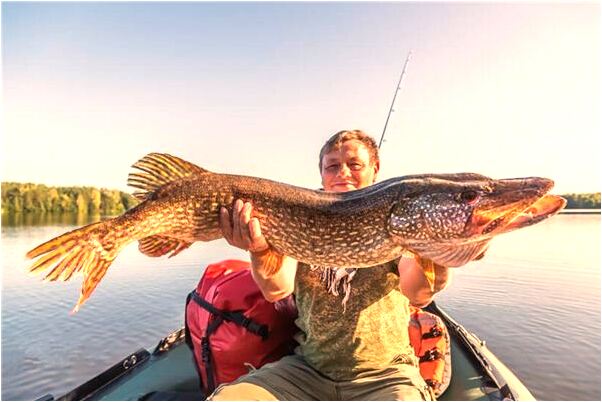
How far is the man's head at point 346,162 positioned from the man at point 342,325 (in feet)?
1.96

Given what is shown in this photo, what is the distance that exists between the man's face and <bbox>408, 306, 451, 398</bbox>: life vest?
1.33m

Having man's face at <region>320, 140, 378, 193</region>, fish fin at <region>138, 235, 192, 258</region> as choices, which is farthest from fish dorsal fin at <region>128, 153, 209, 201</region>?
man's face at <region>320, 140, 378, 193</region>

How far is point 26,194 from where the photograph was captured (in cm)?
4312

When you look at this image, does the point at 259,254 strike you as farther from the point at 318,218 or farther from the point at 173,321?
the point at 173,321

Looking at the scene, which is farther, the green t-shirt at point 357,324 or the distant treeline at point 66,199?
the distant treeline at point 66,199

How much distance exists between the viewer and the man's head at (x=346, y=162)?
2844mm

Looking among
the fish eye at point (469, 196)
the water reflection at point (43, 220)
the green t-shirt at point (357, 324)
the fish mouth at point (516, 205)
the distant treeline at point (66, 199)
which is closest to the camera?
the fish mouth at point (516, 205)

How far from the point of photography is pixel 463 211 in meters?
2.10

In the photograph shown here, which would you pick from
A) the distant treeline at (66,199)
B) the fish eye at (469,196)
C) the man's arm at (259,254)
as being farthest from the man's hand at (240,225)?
the distant treeline at (66,199)

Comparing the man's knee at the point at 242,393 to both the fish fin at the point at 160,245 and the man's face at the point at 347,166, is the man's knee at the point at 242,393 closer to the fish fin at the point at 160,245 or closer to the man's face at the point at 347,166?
the fish fin at the point at 160,245

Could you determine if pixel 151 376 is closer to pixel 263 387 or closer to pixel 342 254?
pixel 263 387

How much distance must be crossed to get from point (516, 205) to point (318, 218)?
96cm

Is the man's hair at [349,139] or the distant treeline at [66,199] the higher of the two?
the man's hair at [349,139]

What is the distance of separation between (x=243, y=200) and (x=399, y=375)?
129 cm
